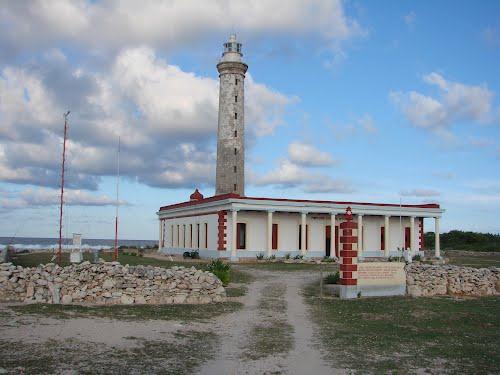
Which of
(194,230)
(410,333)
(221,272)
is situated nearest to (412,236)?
(194,230)

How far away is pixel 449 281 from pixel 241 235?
19576 millimetres

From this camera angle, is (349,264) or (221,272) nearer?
(349,264)

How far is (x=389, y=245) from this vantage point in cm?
4469

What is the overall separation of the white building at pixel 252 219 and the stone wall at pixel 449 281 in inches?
680

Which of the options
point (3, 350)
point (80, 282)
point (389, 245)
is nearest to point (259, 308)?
point (80, 282)

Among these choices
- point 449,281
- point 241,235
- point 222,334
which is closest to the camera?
point 222,334

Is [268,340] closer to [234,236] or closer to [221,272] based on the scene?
[221,272]

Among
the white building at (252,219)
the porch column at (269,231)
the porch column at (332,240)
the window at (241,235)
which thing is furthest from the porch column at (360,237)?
the window at (241,235)

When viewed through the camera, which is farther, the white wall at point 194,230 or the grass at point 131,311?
the white wall at point 194,230

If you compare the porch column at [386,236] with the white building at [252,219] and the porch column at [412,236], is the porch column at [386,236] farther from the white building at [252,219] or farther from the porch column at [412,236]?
the porch column at [412,236]

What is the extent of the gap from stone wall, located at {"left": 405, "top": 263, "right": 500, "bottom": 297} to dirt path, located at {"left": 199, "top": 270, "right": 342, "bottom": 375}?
15.8ft

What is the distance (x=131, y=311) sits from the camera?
15211mm

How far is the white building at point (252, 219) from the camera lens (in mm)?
39531

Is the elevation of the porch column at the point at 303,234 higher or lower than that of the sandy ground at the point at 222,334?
higher
